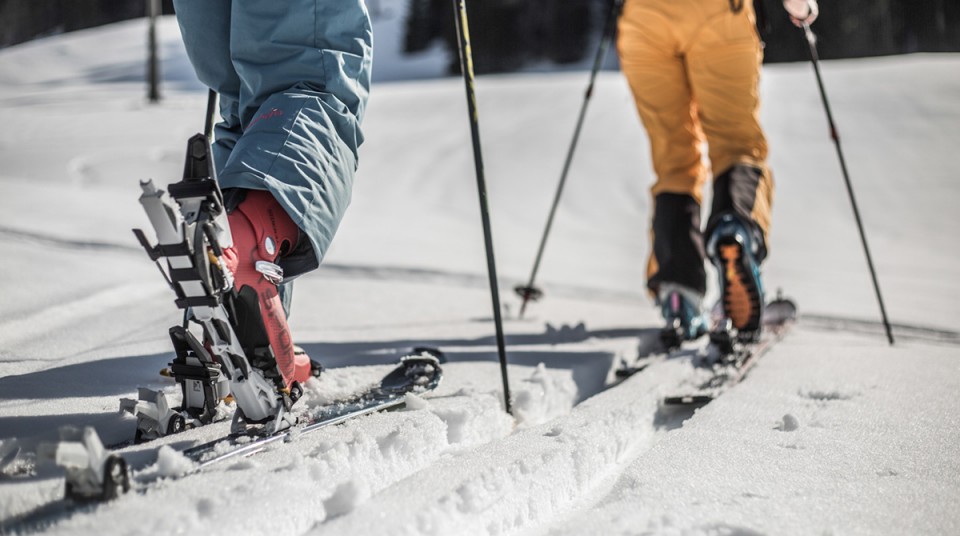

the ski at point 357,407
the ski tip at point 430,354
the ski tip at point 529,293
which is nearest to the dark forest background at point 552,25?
the ski tip at point 529,293

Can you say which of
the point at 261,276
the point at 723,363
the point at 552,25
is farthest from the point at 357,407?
the point at 552,25

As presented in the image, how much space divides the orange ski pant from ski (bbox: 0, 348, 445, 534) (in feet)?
4.33

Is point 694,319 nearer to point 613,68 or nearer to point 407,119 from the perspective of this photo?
point 407,119

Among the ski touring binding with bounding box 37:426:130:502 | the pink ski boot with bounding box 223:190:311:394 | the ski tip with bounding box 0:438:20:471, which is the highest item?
the pink ski boot with bounding box 223:190:311:394

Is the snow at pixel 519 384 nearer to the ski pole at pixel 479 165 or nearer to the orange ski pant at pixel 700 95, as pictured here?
the ski pole at pixel 479 165

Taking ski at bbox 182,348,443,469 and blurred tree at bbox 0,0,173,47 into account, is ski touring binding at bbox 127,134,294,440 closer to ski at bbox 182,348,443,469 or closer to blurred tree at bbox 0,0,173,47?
ski at bbox 182,348,443,469

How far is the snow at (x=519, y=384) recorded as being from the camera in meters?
1.01

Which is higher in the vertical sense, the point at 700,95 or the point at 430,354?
the point at 700,95

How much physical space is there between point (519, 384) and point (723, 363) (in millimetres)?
710

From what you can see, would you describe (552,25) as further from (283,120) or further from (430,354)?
(283,120)

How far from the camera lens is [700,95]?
7.91ft

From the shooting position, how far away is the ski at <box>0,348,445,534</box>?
0.85 metres

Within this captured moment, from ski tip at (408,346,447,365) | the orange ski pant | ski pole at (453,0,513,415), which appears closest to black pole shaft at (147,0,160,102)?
the orange ski pant

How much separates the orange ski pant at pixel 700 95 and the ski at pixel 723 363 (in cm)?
28
